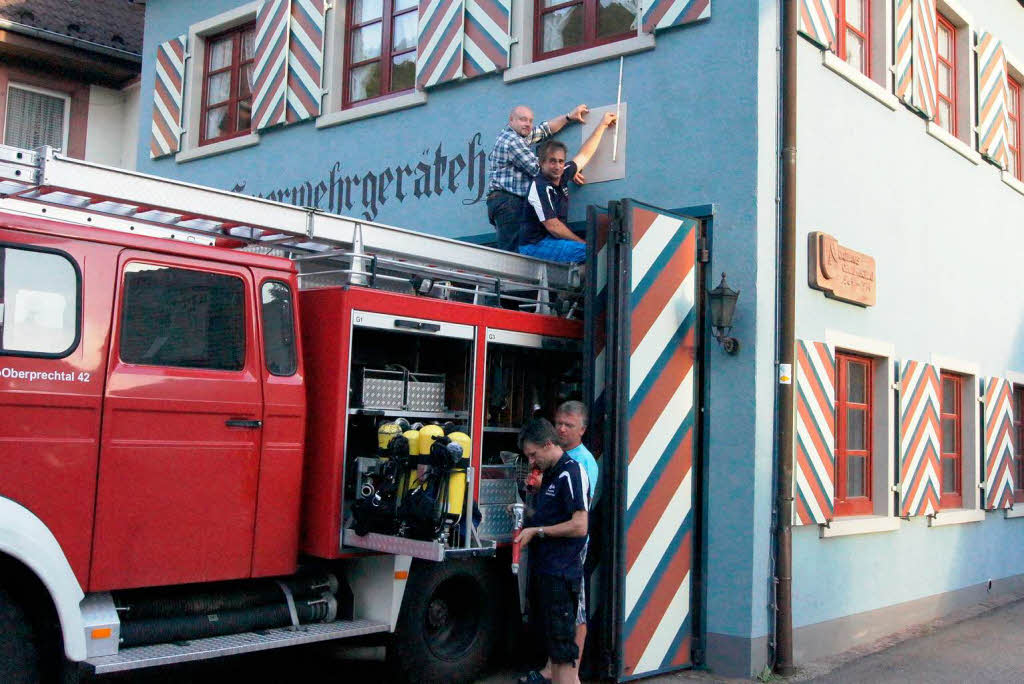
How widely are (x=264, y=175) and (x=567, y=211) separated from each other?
14.6ft

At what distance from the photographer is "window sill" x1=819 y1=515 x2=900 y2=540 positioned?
8.36 m

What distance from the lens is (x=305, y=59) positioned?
11.5 metres

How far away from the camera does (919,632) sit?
31.0 ft

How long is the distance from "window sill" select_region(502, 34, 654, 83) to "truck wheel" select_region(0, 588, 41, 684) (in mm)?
5987

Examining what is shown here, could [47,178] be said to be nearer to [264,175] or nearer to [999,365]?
[264,175]

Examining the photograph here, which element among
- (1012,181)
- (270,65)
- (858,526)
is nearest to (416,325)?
(858,526)

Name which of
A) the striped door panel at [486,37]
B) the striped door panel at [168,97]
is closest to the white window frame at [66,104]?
the striped door panel at [168,97]

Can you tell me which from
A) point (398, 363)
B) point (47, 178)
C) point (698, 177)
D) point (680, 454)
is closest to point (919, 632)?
point (680, 454)

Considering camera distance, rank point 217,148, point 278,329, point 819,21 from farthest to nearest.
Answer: point 217,148, point 819,21, point 278,329

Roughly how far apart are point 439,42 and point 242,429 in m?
5.48

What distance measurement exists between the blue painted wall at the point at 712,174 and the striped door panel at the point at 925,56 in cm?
281

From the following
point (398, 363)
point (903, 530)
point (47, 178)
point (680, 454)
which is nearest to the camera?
point (47, 178)

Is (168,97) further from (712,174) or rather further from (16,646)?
(16,646)

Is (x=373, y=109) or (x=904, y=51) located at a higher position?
(x=904, y=51)
